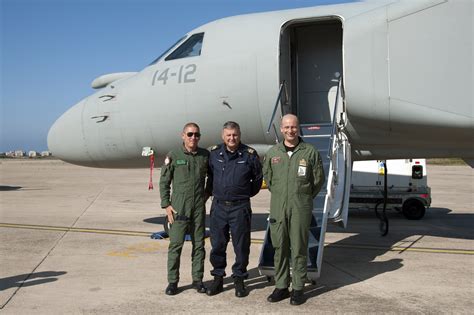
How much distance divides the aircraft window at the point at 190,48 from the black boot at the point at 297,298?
211 inches

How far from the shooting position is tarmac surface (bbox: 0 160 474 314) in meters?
5.61

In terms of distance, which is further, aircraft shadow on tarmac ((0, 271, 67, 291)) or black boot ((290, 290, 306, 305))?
aircraft shadow on tarmac ((0, 271, 67, 291))

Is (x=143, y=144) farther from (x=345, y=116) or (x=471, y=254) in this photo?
(x=471, y=254)

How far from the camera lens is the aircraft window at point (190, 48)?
9367mm

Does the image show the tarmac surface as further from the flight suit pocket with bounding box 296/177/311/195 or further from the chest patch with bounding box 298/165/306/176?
the chest patch with bounding box 298/165/306/176

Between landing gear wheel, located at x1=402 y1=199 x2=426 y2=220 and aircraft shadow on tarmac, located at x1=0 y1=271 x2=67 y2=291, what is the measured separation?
10271 millimetres

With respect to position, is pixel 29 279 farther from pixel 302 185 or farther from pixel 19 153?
pixel 19 153

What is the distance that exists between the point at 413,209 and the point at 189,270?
8985mm

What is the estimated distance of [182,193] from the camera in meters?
6.22

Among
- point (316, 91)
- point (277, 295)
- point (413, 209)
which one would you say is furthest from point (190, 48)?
point (413, 209)

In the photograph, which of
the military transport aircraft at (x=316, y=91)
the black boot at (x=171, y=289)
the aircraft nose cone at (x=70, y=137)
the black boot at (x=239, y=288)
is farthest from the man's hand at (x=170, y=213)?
the aircraft nose cone at (x=70, y=137)

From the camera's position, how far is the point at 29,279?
22.4 ft

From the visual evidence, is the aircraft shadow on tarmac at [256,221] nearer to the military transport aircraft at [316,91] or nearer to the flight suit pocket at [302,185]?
the military transport aircraft at [316,91]

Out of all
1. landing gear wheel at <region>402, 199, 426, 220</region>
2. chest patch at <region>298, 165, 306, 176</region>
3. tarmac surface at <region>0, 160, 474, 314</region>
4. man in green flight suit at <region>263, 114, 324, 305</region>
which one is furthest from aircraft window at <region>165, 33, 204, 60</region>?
landing gear wheel at <region>402, 199, 426, 220</region>
